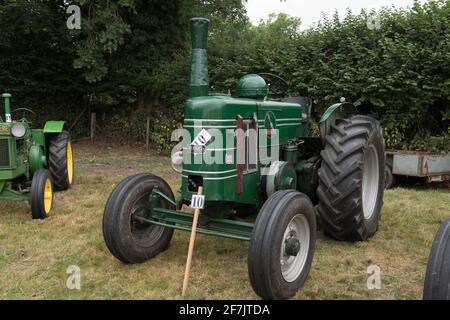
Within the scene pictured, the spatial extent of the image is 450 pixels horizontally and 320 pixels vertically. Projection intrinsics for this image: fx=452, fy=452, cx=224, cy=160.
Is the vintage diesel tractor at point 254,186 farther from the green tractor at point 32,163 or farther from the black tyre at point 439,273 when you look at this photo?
the green tractor at point 32,163

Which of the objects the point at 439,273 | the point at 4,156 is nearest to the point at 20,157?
the point at 4,156

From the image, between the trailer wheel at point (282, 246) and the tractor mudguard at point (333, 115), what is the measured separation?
1.16 m

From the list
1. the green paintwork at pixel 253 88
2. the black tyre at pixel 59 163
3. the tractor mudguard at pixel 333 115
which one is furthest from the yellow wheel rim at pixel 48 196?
the tractor mudguard at pixel 333 115

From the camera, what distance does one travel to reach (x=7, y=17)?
12.0 meters

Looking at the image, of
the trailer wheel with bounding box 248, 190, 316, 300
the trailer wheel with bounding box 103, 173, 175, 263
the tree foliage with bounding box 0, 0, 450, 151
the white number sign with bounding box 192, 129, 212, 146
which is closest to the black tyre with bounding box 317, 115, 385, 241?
the trailer wheel with bounding box 248, 190, 316, 300

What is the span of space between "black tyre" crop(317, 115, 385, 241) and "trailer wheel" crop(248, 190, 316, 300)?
0.61m

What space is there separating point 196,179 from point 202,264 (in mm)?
777

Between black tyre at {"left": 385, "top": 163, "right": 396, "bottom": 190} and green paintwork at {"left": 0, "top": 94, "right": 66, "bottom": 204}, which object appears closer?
green paintwork at {"left": 0, "top": 94, "right": 66, "bottom": 204}

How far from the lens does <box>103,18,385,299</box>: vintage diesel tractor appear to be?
322cm

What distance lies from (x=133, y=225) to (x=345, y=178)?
1.89m

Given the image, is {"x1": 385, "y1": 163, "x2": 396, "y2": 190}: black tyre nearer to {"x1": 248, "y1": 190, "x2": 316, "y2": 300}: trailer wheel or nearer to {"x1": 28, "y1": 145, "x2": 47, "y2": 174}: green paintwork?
{"x1": 248, "y1": 190, "x2": 316, "y2": 300}: trailer wheel

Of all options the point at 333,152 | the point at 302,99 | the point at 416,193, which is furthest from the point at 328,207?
the point at 416,193

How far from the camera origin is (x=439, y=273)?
2451mm

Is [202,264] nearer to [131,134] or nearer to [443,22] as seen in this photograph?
[443,22]
